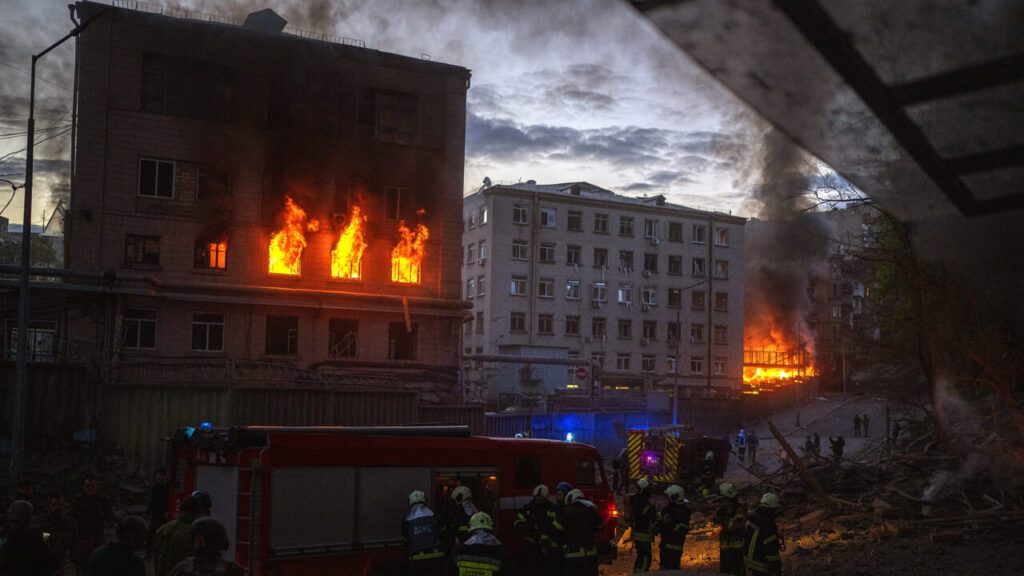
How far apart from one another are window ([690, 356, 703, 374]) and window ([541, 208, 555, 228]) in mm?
15373

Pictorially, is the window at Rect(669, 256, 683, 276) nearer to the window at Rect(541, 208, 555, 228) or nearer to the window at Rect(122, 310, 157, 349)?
the window at Rect(541, 208, 555, 228)

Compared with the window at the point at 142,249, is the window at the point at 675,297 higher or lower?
higher

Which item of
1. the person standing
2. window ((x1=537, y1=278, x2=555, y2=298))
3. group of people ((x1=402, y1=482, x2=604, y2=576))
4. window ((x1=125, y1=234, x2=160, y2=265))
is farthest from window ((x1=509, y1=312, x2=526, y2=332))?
the person standing

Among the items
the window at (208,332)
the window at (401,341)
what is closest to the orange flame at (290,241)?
the window at (208,332)

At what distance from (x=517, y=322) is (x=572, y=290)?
505cm

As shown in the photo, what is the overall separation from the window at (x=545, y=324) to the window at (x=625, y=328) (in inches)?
228

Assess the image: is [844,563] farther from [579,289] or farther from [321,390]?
[579,289]

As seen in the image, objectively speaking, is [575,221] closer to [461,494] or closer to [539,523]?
[539,523]

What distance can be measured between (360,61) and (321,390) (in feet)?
54.3

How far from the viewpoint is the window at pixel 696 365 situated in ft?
218

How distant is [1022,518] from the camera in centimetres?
1322

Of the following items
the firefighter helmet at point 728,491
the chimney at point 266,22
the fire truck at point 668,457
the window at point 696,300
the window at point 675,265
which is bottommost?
the fire truck at point 668,457

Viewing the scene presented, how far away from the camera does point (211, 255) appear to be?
3456 centimetres

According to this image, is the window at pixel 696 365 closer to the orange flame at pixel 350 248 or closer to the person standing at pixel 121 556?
the orange flame at pixel 350 248
